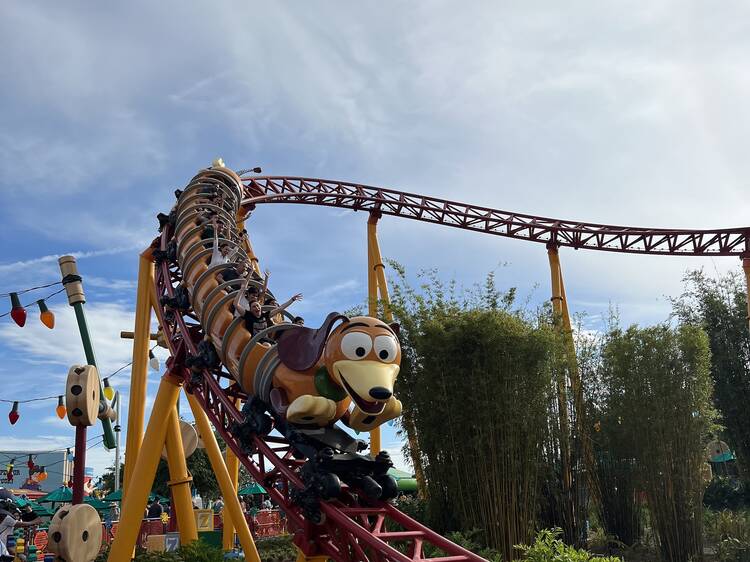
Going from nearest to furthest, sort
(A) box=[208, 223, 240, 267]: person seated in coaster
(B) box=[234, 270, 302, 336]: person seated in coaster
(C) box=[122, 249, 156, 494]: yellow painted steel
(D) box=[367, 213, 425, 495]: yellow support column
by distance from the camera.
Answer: (B) box=[234, 270, 302, 336]: person seated in coaster, (A) box=[208, 223, 240, 267]: person seated in coaster, (C) box=[122, 249, 156, 494]: yellow painted steel, (D) box=[367, 213, 425, 495]: yellow support column

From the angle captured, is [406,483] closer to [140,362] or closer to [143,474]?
[140,362]

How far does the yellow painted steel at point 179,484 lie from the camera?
7.45 metres

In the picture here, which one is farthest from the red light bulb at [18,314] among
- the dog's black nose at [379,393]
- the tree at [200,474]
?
the tree at [200,474]

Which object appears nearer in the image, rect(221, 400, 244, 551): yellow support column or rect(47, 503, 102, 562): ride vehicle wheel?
rect(47, 503, 102, 562): ride vehicle wheel

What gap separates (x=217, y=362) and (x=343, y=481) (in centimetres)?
187

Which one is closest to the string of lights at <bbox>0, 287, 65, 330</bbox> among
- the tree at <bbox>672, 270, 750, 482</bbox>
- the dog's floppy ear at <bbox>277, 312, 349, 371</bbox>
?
the dog's floppy ear at <bbox>277, 312, 349, 371</bbox>

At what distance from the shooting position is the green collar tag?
480cm

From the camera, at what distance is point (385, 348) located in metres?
4.62

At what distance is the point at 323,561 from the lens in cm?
479

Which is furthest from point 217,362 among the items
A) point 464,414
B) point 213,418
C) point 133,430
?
point 464,414

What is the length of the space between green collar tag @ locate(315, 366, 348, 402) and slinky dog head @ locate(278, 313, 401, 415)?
0.08 meters

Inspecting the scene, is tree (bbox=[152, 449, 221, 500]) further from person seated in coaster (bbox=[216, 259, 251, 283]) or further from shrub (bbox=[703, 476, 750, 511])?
person seated in coaster (bbox=[216, 259, 251, 283])

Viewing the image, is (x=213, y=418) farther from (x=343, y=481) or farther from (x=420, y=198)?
(x=420, y=198)

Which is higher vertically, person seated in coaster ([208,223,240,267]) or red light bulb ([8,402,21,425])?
person seated in coaster ([208,223,240,267])
